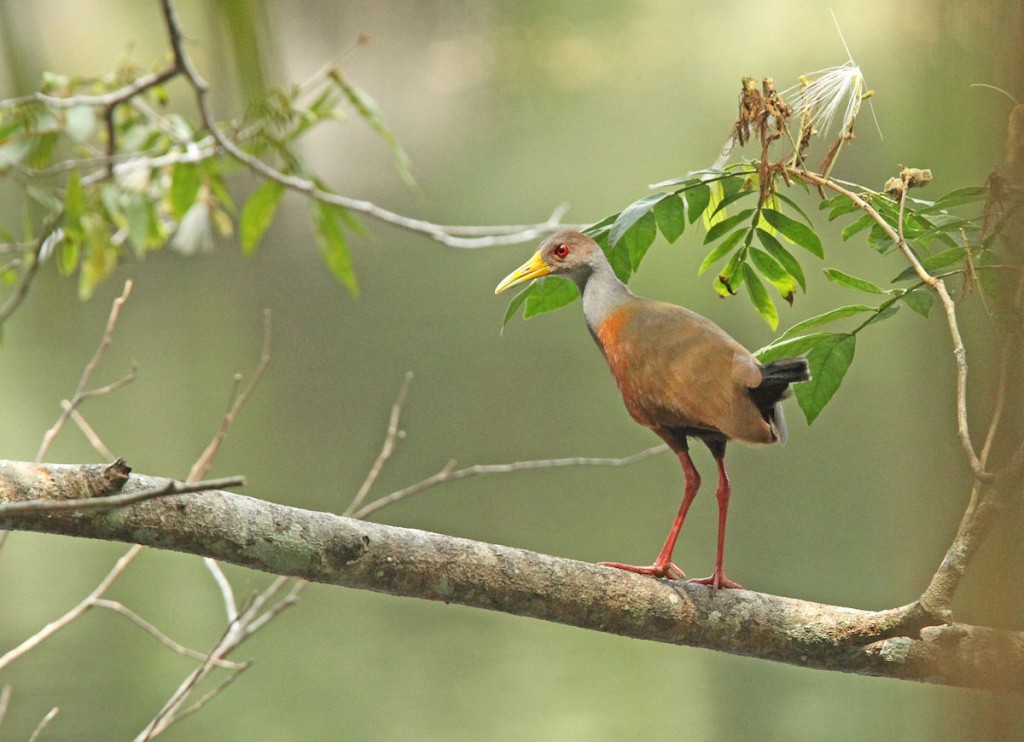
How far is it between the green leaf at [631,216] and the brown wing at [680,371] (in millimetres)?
159

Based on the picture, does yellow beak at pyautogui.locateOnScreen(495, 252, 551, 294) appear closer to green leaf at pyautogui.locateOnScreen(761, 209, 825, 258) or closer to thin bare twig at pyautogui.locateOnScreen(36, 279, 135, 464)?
green leaf at pyautogui.locateOnScreen(761, 209, 825, 258)

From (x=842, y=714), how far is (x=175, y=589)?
9.93ft

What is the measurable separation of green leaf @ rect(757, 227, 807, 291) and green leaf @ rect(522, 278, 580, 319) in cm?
25

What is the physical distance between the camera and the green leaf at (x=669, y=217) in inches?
41.6

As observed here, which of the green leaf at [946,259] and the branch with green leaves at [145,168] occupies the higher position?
the branch with green leaves at [145,168]

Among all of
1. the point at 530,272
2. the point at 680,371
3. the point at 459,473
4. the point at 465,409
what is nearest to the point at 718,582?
the point at 680,371

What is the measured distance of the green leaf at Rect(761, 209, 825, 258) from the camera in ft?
3.45

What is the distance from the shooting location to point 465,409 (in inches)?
225

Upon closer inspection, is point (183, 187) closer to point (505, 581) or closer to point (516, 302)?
point (516, 302)

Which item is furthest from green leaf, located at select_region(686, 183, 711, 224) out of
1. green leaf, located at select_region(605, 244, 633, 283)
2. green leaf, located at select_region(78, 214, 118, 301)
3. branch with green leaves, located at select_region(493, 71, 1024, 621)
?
green leaf, located at select_region(78, 214, 118, 301)

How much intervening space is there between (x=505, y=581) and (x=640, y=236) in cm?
40

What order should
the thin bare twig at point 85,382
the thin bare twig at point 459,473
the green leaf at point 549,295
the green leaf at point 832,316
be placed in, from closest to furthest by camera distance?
the green leaf at point 832,316
the green leaf at point 549,295
the thin bare twig at point 85,382
the thin bare twig at point 459,473

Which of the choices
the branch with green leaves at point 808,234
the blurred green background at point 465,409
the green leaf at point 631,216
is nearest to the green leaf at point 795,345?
the branch with green leaves at point 808,234

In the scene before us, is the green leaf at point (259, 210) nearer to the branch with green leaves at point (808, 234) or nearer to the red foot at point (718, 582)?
the branch with green leaves at point (808, 234)
